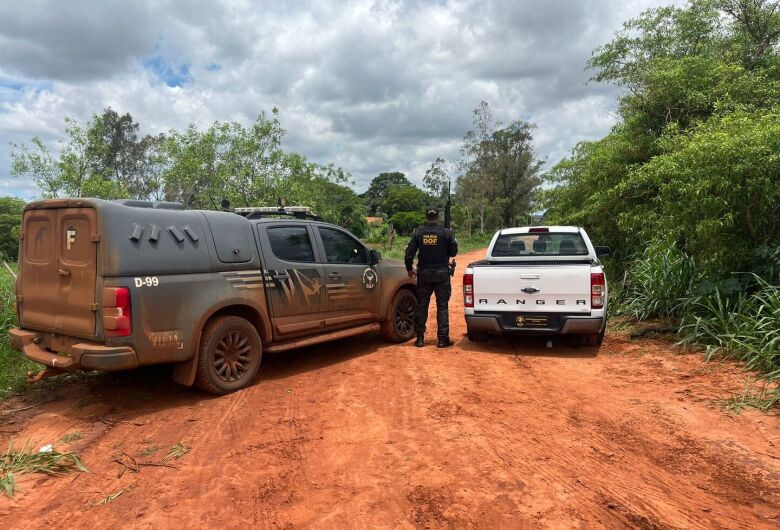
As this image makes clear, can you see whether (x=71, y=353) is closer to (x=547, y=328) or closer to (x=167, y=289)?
(x=167, y=289)

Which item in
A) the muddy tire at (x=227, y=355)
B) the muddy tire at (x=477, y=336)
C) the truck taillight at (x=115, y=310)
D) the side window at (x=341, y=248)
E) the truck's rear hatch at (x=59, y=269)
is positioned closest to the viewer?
the truck taillight at (x=115, y=310)

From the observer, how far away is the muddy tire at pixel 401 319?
751cm

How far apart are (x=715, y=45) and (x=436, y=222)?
9.56m

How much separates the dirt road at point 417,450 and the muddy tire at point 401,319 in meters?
1.26

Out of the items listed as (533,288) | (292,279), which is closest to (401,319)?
(533,288)

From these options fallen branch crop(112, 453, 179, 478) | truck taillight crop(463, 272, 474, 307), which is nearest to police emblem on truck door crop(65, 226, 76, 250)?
fallen branch crop(112, 453, 179, 478)

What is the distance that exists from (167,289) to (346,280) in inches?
96.8

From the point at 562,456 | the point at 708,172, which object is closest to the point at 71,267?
the point at 562,456

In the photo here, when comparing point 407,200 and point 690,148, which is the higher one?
point 407,200

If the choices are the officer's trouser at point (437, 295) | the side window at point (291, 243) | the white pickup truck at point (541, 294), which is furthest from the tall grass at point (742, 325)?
the side window at point (291, 243)

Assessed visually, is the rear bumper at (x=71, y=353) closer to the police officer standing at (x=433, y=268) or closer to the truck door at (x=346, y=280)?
the truck door at (x=346, y=280)

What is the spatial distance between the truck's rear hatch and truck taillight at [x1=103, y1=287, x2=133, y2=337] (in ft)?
0.48

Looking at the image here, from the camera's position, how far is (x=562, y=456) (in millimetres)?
3764

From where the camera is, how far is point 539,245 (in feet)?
25.9
